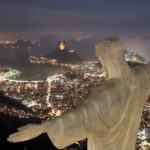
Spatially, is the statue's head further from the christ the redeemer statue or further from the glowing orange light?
the glowing orange light

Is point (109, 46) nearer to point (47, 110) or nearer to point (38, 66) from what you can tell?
point (47, 110)

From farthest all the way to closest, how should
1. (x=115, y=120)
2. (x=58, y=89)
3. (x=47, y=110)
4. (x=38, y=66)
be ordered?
1. (x=38, y=66)
2. (x=58, y=89)
3. (x=47, y=110)
4. (x=115, y=120)

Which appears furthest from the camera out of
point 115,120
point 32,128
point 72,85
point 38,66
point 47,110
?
point 38,66

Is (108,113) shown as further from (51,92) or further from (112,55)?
(51,92)

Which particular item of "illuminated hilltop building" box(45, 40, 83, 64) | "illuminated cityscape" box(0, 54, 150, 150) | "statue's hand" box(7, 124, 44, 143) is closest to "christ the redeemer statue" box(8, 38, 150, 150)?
"statue's hand" box(7, 124, 44, 143)

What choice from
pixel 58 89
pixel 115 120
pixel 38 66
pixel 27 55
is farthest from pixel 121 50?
pixel 27 55

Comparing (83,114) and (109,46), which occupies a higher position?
(109,46)

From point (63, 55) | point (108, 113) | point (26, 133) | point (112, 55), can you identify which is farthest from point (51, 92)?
point (26, 133)
